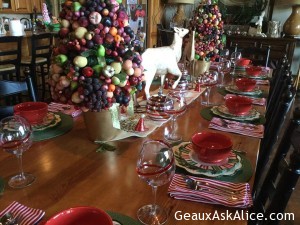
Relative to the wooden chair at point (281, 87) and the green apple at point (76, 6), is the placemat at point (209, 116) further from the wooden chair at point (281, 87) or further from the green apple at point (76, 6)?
the green apple at point (76, 6)

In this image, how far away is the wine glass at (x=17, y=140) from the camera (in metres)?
0.86

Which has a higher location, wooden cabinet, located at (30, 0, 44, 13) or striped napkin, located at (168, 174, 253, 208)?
wooden cabinet, located at (30, 0, 44, 13)

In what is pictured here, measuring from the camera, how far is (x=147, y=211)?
725 millimetres

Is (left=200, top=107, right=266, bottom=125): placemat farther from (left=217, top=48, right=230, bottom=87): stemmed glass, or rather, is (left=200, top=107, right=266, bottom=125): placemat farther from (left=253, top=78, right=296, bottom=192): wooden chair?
(left=217, top=48, right=230, bottom=87): stemmed glass

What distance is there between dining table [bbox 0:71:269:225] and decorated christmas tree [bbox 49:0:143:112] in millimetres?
192

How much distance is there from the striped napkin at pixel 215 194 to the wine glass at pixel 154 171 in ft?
0.26

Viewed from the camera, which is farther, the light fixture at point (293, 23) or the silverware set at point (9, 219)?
the light fixture at point (293, 23)

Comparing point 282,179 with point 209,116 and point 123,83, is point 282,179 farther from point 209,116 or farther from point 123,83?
point 209,116

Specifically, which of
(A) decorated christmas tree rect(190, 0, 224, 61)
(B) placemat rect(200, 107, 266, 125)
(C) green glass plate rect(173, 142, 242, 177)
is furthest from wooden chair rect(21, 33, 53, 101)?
(C) green glass plate rect(173, 142, 242, 177)

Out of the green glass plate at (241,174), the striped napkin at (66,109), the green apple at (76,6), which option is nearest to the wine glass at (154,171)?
the green glass plate at (241,174)

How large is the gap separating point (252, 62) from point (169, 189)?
282cm

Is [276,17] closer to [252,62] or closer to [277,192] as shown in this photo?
[252,62]

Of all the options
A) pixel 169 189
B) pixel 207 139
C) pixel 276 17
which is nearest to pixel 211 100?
pixel 207 139

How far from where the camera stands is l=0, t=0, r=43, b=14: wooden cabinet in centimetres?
485
